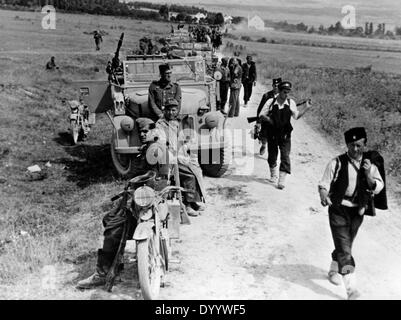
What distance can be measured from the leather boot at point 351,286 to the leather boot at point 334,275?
1.08ft

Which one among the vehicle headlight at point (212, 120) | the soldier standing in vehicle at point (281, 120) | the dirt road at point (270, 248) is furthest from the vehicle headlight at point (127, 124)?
the soldier standing in vehicle at point (281, 120)

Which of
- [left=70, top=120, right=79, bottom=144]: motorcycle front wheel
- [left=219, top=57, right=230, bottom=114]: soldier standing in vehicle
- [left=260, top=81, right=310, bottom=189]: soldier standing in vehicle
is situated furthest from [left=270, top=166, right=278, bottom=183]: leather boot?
[left=219, top=57, right=230, bottom=114]: soldier standing in vehicle

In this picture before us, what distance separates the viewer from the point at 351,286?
5.55 meters

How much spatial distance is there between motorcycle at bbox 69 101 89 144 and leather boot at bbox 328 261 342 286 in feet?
32.3

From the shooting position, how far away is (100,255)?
227 inches

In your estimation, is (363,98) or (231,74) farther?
(363,98)

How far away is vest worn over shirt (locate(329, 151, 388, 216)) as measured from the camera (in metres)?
5.46

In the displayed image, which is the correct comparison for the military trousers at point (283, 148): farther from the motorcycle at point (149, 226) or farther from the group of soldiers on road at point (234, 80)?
the group of soldiers on road at point (234, 80)

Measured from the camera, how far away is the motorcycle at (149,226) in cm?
515

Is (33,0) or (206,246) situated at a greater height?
(33,0)

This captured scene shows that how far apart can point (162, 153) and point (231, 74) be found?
1074 centimetres

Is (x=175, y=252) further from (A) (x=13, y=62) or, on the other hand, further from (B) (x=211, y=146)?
(A) (x=13, y=62)

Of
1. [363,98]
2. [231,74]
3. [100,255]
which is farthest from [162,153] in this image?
[363,98]

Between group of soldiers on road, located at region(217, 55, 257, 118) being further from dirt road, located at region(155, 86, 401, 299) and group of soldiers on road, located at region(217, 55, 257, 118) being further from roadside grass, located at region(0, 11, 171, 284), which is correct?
dirt road, located at region(155, 86, 401, 299)
